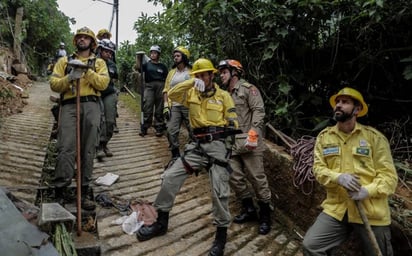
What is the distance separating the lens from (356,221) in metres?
2.97

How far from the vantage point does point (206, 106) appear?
383 cm

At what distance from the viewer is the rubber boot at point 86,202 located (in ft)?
12.7

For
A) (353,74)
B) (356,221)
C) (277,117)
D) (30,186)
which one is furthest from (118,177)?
(353,74)

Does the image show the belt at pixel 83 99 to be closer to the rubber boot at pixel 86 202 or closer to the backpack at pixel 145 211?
the rubber boot at pixel 86 202

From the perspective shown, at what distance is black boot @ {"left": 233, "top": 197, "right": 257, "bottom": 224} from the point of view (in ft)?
14.4

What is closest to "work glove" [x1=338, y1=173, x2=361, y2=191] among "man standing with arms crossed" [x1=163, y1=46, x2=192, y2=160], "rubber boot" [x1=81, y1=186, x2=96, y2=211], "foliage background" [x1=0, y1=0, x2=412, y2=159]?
"foliage background" [x1=0, y1=0, x2=412, y2=159]

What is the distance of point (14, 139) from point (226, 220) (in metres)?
3.59

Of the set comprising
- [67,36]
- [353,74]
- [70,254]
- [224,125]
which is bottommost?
[70,254]

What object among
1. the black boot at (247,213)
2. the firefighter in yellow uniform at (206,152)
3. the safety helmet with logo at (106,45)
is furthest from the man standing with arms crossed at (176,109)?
the firefighter in yellow uniform at (206,152)

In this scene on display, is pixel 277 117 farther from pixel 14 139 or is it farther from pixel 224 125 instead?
pixel 14 139

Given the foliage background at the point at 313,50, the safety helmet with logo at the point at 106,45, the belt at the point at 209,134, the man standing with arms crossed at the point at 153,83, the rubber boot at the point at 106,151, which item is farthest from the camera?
the man standing with arms crossed at the point at 153,83

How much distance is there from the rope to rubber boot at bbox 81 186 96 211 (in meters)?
2.46

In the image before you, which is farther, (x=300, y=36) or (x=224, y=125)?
(x=300, y=36)

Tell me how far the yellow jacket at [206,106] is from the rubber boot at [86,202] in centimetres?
144
